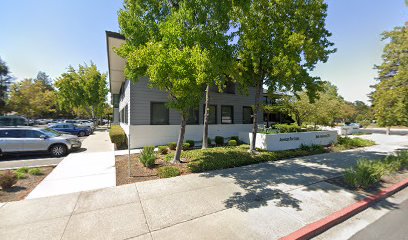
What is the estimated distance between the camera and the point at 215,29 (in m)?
7.60

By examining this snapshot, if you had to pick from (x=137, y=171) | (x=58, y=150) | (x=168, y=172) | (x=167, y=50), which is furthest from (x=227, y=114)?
(x=58, y=150)

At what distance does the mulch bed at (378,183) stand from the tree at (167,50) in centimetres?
607

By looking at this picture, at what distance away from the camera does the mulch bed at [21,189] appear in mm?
5283

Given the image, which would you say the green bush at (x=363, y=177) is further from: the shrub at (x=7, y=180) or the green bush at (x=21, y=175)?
the green bush at (x=21, y=175)

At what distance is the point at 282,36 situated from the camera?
9242mm

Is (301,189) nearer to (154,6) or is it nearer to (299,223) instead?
(299,223)

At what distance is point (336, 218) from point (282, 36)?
8.30 meters

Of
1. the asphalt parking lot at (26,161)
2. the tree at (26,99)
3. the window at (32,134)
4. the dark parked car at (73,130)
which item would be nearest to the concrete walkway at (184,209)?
the asphalt parking lot at (26,161)

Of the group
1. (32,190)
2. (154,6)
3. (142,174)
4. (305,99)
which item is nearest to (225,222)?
(142,174)

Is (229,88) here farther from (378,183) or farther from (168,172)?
(378,183)

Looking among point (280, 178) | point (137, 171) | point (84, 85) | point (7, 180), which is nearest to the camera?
point (7, 180)

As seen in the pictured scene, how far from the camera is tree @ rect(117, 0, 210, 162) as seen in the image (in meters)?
6.00

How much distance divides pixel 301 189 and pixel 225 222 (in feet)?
10.8

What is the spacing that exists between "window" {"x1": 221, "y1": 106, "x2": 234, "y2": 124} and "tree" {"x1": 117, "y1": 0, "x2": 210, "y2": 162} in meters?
8.17
